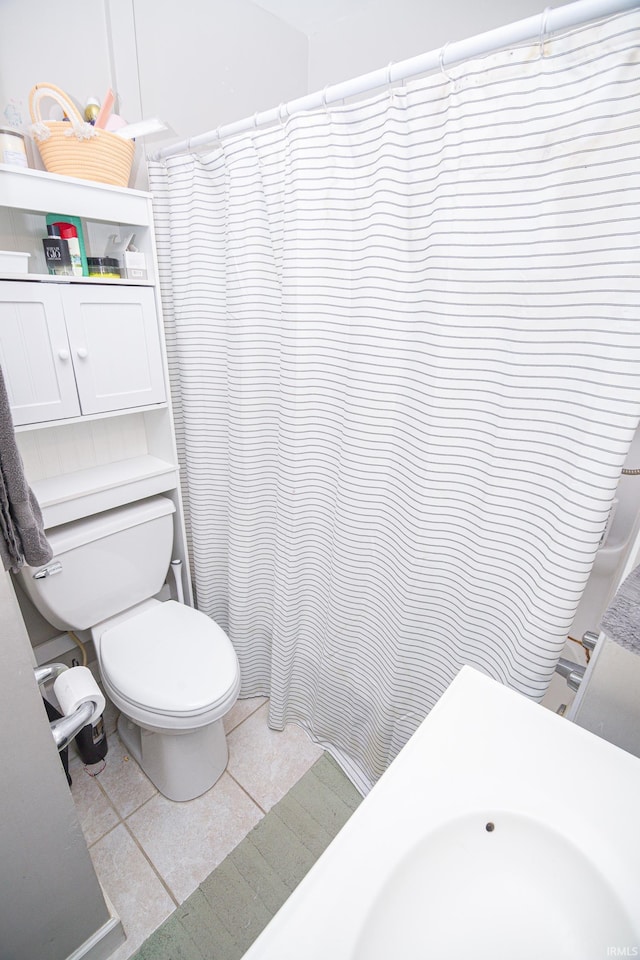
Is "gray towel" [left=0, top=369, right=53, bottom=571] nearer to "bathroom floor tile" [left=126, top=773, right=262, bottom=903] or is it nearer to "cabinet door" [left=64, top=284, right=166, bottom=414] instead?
"cabinet door" [left=64, top=284, right=166, bottom=414]

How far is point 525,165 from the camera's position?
76 cm

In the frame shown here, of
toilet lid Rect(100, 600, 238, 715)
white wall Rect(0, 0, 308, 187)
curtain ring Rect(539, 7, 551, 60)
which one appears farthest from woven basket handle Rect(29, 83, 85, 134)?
toilet lid Rect(100, 600, 238, 715)

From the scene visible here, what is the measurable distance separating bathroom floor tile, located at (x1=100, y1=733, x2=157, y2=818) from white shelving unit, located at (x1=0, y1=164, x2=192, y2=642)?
89 cm

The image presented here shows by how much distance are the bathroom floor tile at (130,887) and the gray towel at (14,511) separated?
1.05 metres

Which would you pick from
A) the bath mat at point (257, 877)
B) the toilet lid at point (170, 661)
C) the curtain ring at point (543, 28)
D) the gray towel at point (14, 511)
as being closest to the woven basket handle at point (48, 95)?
the gray towel at point (14, 511)

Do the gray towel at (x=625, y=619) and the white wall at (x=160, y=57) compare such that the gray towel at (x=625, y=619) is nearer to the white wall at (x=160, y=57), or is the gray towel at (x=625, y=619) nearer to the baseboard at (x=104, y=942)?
the baseboard at (x=104, y=942)

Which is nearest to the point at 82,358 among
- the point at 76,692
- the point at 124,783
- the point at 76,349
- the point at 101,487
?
the point at 76,349

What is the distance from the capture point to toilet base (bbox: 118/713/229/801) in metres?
1.31

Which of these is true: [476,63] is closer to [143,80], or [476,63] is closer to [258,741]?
[143,80]

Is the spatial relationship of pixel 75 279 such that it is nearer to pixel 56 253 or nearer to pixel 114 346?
pixel 56 253

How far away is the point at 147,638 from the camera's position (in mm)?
1375

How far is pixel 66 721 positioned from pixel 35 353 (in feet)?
2.87

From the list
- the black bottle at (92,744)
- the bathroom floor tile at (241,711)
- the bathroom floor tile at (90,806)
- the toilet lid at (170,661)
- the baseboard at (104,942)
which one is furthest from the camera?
the bathroom floor tile at (241,711)

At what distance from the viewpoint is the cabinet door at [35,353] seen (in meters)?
1.05
